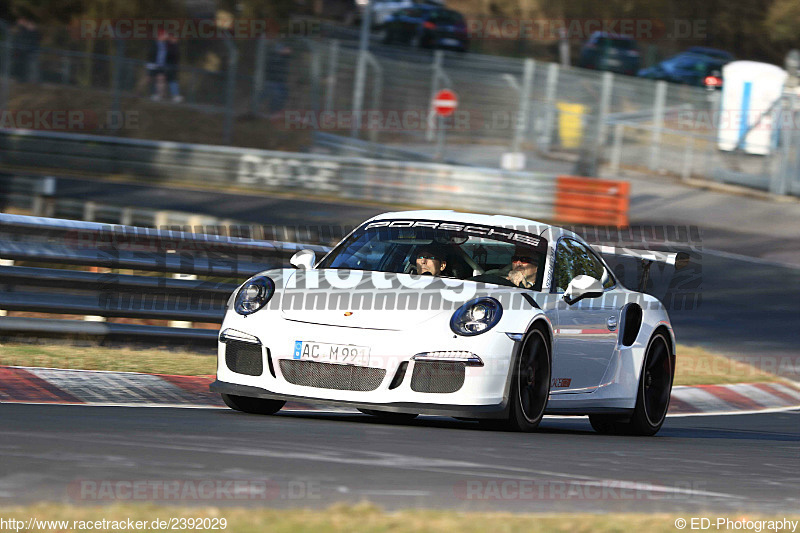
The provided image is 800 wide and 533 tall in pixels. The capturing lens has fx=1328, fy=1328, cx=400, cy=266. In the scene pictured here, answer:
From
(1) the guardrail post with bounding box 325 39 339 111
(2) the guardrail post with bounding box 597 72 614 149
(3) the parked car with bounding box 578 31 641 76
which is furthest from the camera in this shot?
→ (3) the parked car with bounding box 578 31 641 76

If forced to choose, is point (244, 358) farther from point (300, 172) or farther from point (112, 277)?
point (300, 172)

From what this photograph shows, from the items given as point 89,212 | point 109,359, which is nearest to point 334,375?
point 109,359

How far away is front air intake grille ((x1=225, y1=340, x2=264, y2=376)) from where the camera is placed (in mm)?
7141

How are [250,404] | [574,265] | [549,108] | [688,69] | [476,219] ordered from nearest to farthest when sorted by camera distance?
[250,404] < [476,219] < [574,265] < [549,108] < [688,69]

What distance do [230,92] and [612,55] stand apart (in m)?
17.1

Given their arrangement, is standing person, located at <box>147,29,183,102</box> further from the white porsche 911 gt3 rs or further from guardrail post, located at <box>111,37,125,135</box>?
the white porsche 911 gt3 rs

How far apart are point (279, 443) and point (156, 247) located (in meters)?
4.94

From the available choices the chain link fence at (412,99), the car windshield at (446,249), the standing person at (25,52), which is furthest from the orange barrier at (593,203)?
the car windshield at (446,249)

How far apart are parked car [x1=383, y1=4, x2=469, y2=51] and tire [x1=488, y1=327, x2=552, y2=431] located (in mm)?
36476

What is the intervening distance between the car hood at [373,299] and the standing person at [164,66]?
23909 millimetres

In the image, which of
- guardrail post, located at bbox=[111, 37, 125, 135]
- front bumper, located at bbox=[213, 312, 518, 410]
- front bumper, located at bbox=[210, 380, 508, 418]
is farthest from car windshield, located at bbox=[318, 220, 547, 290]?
guardrail post, located at bbox=[111, 37, 125, 135]

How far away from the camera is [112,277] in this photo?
9.95 meters

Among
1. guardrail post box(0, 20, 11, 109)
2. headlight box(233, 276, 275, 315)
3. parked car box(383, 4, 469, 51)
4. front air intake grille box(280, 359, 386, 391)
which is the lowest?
front air intake grille box(280, 359, 386, 391)

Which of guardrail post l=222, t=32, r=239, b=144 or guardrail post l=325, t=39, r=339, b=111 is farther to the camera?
guardrail post l=325, t=39, r=339, b=111
